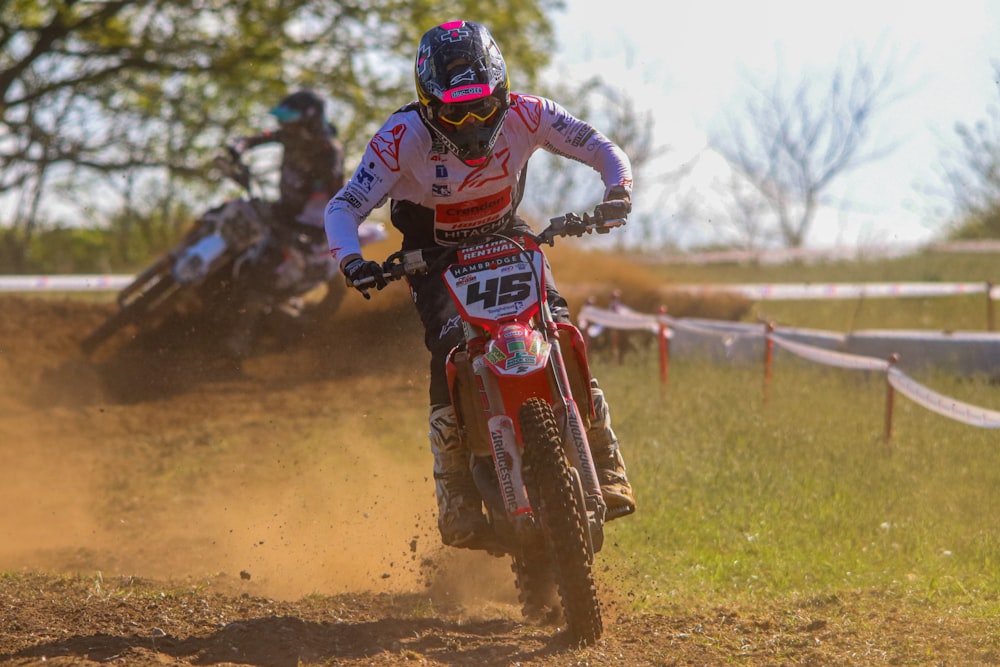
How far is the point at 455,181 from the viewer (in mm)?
5660

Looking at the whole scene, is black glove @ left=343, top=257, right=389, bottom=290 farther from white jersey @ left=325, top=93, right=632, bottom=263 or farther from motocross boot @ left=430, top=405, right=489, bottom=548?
motocross boot @ left=430, top=405, right=489, bottom=548

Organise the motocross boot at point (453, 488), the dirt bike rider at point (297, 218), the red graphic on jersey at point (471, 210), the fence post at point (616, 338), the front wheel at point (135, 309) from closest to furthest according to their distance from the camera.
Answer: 1. the motocross boot at point (453, 488)
2. the red graphic on jersey at point (471, 210)
3. the dirt bike rider at point (297, 218)
4. the front wheel at point (135, 309)
5. the fence post at point (616, 338)

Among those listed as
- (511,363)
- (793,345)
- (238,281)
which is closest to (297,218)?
(238,281)

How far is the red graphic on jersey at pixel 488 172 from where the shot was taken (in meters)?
5.67

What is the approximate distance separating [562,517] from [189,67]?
16.4 meters

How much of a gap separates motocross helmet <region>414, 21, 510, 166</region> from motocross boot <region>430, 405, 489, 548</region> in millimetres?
1230

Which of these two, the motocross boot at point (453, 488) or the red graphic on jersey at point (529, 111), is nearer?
the motocross boot at point (453, 488)

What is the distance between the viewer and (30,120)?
20203mm

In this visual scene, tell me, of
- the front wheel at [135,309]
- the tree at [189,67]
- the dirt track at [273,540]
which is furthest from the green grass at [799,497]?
the tree at [189,67]

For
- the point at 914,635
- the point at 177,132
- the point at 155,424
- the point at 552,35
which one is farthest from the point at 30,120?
the point at 914,635

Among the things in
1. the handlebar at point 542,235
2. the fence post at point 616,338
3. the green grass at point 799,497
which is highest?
the handlebar at point 542,235

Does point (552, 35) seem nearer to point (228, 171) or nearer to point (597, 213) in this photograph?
point (228, 171)

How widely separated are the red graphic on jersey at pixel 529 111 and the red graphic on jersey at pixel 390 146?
0.61 metres

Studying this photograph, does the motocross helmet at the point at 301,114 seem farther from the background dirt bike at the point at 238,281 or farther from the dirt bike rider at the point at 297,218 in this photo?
the background dirt bike at the point at 238,281
